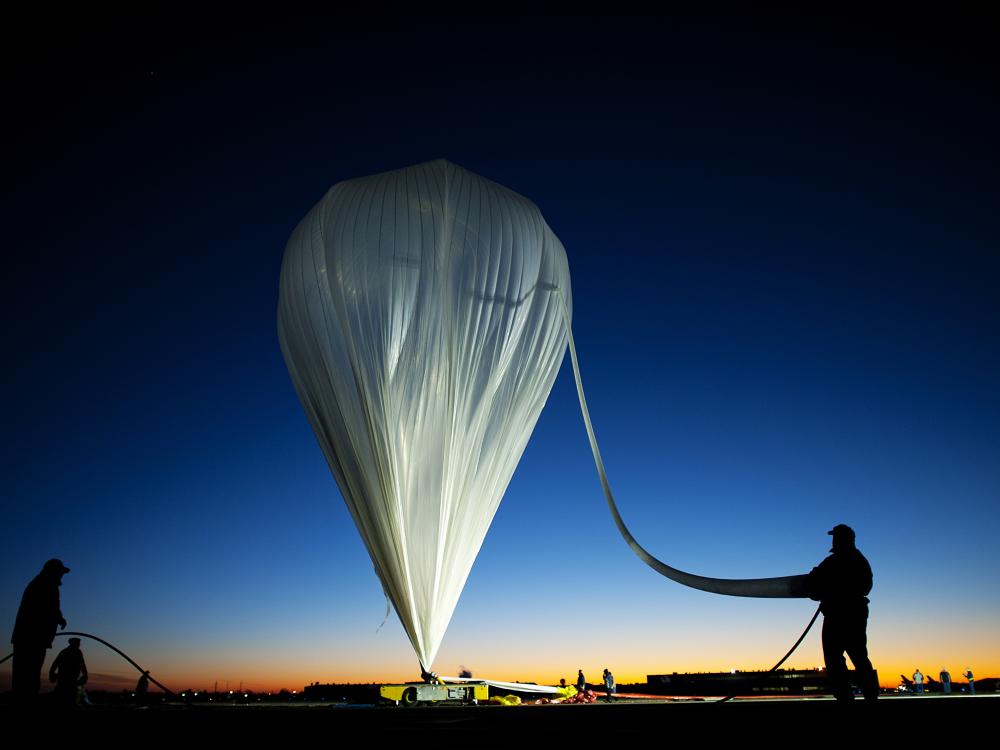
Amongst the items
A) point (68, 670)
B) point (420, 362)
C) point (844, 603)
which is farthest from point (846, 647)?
point (68, 670)

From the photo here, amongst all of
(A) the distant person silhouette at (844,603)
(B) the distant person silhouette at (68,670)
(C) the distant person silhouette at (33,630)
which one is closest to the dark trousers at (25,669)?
(C) the distant person silhouette at (33,630)

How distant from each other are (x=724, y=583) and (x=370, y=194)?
9918mm

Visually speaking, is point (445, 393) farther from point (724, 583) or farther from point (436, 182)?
point (724, 583)

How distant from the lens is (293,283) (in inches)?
564

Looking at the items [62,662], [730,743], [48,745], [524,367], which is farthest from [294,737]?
[524,367]

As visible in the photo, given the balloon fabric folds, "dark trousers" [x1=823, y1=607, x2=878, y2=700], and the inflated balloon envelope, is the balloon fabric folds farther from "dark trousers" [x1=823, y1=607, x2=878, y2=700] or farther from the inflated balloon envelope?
"dark trousers" [x1=823, y1=607, x2=878, y2=700]

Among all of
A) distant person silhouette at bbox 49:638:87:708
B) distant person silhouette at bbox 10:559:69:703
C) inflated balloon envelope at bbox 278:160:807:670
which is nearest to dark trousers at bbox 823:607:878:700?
inflated balloon envelope at bbox 278:160:807:670

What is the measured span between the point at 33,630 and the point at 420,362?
702cm

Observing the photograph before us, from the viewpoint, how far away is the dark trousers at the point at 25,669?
7.87 metres

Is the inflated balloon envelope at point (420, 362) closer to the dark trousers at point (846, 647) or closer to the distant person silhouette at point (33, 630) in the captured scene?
the distant person silhouette at point (33, 630)

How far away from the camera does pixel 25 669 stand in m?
7.91

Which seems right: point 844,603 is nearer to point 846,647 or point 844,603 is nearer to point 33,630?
point 846,647

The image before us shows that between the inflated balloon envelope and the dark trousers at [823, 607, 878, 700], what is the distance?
21.1 ft

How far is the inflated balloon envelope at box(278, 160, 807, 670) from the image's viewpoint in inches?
504
